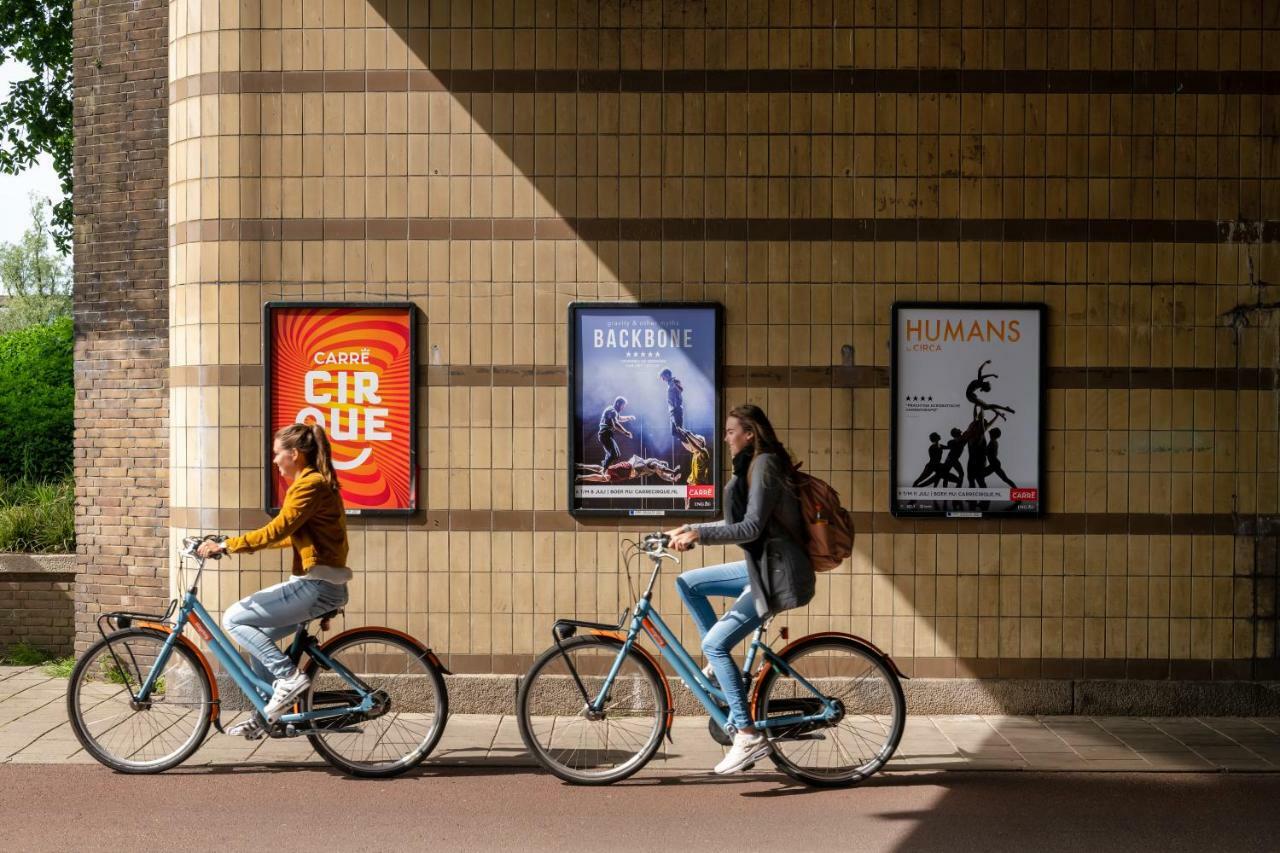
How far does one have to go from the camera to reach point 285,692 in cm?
652

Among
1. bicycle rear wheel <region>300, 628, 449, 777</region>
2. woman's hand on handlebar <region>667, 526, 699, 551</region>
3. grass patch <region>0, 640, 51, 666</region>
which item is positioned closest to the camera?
woman's hand on handlebar <region>667, 526, 699, 551</region>

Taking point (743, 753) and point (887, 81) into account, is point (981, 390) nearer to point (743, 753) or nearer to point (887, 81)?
point (887, 81)

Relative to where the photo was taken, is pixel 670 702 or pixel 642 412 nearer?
pixel 670 702

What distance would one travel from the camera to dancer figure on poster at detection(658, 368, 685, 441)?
8.16 metres

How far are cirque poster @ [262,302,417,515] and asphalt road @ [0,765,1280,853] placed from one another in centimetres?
203

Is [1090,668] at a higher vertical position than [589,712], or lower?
lower

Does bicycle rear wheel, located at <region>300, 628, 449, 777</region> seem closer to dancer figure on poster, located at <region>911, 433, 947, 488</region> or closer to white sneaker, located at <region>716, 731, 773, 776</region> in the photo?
white sneaker, located at <region>716, 731, 773, 776</region>

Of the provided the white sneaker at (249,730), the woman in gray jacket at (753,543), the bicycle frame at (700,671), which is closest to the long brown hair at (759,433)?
the woman in gray jacket at (753,543)

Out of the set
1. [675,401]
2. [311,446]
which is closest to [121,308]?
[311,446]

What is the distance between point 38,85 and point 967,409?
15104mm

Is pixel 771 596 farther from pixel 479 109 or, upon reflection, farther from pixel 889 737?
pixel 479 109

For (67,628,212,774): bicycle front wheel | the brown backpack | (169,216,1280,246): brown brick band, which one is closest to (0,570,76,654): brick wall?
(67,628,212,774): bicycle front wheel

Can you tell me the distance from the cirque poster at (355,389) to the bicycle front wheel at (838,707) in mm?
2861

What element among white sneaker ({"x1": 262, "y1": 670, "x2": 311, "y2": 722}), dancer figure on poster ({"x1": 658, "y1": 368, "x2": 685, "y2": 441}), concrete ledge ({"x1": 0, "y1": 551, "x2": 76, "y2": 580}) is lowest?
white sneaker ({"x1": 262, "y1": 670, "x2": 311, "y2": 722})
